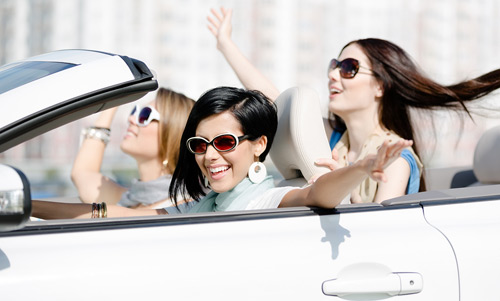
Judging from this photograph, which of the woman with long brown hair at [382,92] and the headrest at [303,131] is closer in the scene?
the headrest at [303,131]

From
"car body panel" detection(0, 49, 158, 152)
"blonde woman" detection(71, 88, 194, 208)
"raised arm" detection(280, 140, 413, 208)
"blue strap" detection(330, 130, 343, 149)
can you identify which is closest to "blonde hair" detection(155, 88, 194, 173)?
"blonde woman" detection(71, 88, 194, 208)

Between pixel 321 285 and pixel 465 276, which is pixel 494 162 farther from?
pixel 321 285

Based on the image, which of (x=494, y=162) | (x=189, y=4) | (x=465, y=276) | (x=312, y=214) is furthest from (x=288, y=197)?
(x=189, y=4)

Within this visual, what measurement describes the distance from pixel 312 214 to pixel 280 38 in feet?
82.8

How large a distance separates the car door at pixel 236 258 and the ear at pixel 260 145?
54 cm

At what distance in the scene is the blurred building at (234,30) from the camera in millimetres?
21859

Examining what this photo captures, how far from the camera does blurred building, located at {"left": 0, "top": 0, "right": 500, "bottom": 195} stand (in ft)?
71.7

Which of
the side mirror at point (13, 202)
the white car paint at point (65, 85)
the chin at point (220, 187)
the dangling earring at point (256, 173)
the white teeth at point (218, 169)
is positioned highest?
the white car paint at point (65, 85)

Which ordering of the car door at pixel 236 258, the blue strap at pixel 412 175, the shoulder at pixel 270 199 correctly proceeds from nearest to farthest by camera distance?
the car door at pixel 236 258 < the shoulder at pixel 270 199 < the blue strap at pixel 412 175

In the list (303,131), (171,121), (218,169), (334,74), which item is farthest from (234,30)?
(218,169)

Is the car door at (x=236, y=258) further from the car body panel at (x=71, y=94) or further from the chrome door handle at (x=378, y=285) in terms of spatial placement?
the car body panel at (x=71, y=94)

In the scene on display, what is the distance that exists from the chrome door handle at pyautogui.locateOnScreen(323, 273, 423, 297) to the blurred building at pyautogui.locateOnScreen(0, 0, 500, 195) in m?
16.2

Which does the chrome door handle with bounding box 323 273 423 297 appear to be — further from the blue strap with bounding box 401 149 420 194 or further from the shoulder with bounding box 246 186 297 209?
the blue strap with bounding box 401 149 420 194

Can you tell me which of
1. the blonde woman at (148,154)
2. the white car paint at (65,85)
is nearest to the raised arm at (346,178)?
the white car paint at (65,85)
